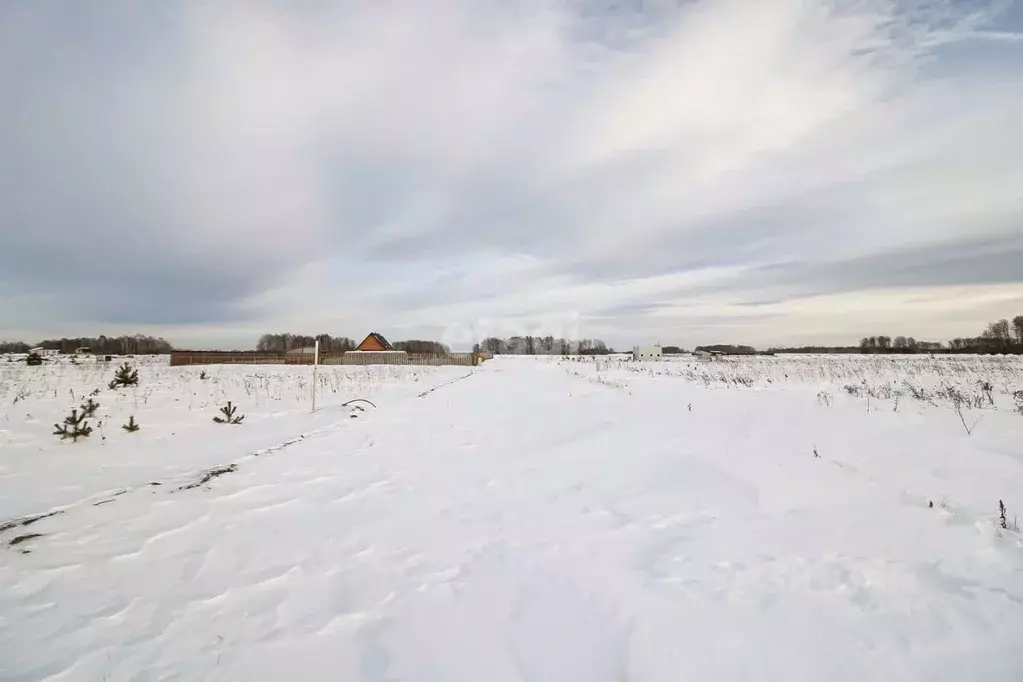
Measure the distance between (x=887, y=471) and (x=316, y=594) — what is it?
6.83 meters

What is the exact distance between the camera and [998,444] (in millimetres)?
6996

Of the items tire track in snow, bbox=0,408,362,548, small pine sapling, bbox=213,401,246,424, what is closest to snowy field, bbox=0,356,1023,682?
tire track in snow, bbox=0,408,362,548

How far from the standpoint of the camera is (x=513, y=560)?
3.63 meters

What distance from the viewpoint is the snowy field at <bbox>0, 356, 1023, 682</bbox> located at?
8.07ft

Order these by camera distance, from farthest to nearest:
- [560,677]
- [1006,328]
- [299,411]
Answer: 1. [1006,328]
2. [299,411]
3. [560,677]

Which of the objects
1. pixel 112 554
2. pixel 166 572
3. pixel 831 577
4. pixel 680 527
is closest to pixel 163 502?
pixel 112 554

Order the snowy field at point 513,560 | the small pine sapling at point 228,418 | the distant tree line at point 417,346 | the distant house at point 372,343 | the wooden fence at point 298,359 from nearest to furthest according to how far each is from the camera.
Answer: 1. the snowy field at point 513,560
2. the small pine sapling at point 228,418
3. the wooden fence at point 298,359
4. the distant house at point 372,343
5. the distant tree line at point 417,346

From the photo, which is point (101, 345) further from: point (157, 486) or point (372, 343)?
point (157, 486)

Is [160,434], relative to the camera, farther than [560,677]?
Yes

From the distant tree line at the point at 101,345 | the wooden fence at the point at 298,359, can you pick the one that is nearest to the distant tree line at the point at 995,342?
the wooden fence at the point at 298,359

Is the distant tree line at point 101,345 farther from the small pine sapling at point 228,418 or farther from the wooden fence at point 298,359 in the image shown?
the small pine sapling at point 228,418

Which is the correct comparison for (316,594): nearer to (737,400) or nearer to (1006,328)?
(737,400)

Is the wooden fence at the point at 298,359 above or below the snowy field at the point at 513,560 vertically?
above

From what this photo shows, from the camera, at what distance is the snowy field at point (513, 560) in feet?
8.07
